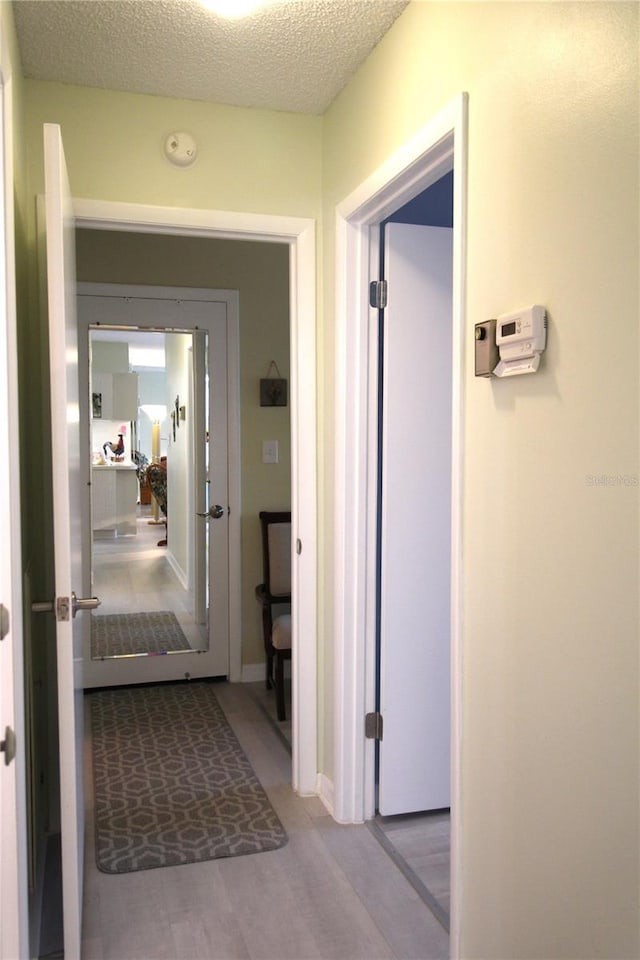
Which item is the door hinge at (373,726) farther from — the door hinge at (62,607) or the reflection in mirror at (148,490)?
the reflection in mirror at (148,490)

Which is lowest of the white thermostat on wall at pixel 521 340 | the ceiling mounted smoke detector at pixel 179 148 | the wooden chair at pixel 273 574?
the wooden chair at pixel 273 574

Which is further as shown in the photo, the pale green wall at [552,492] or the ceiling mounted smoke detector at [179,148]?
the ceiling mounted smoke detector at [179,148]

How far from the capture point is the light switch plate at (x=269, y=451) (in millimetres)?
4246

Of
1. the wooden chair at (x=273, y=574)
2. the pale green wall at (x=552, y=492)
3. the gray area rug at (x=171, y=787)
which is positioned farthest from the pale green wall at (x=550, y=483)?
the wooden chair at (x=273, y=574)

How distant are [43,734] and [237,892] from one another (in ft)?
2.67

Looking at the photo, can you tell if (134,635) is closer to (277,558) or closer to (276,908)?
(277,558)

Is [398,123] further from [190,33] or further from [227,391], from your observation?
[227,391]

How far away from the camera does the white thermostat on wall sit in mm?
1440

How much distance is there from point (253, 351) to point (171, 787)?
2.27m

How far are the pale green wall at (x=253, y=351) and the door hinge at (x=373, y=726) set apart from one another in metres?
1.68

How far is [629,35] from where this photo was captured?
1.19 meters

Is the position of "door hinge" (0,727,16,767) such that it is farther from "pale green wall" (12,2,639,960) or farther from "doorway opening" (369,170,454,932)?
"doorway opening" (369,170,454,932)

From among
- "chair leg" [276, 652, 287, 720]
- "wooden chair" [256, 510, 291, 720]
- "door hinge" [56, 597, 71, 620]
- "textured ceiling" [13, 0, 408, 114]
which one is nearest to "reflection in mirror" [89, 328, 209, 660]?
"wooden chair" [256, 510, 291, 720]

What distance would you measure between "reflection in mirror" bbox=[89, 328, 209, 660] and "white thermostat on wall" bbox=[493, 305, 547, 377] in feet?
8.68
